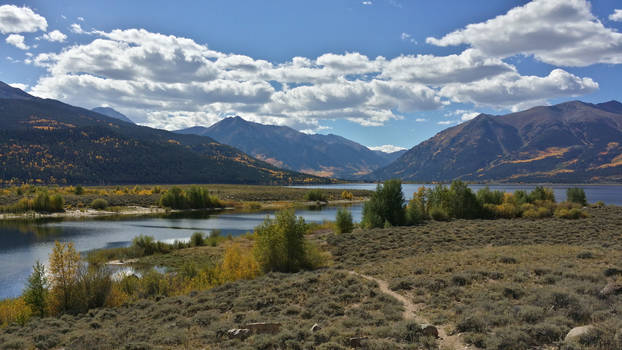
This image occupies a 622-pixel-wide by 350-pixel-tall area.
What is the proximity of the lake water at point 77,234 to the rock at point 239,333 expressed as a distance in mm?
19713

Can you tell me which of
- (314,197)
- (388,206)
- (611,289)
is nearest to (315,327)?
(611,289)

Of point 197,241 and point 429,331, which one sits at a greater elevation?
point 429,331

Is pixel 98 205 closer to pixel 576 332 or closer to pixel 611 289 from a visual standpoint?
pixel 611 289

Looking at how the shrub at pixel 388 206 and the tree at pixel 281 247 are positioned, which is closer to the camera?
the tree at pixel 281 247

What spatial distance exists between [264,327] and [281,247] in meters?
12.4

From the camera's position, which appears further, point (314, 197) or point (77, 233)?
point (314, 197)

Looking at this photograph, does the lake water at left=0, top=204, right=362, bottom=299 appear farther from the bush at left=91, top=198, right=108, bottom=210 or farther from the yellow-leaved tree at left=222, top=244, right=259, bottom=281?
the bush at left=91, top=198, right=108, bottom=210

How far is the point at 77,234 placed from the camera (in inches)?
1898

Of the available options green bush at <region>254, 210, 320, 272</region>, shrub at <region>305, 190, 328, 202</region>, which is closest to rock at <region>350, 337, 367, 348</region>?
green bush at <region>254, 210, 320, 272</region>

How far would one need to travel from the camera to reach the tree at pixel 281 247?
2356cm

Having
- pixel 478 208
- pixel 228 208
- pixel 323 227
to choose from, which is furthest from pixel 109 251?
pixel 228 208

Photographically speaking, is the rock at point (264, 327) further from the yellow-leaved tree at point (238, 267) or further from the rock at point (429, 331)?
the yellow-leaved tree at point (238, 267)

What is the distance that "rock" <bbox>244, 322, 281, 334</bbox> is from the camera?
1116cm

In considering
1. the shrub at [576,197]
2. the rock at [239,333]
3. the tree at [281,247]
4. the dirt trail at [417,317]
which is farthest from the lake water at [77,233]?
the shrub at [576,197]
